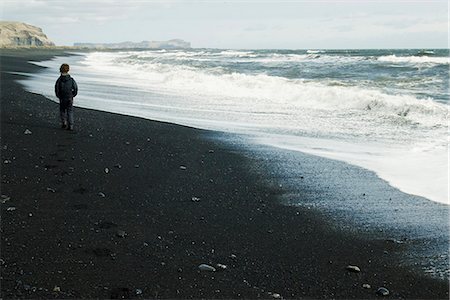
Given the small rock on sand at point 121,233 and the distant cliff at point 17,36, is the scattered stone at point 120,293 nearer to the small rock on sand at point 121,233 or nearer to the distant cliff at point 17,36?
the small rock on sand at point 121,233

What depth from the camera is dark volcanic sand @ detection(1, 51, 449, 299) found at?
4133mm

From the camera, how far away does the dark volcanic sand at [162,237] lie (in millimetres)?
4133

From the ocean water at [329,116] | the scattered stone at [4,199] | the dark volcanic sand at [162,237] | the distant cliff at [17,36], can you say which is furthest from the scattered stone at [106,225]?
the distant cliff at [17,36]

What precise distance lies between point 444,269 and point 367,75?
80.4ft

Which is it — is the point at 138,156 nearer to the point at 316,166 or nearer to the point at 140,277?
the point at 316,166

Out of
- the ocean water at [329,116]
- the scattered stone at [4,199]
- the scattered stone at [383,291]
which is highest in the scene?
the ocean water at [329,116]

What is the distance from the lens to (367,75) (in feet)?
91.7

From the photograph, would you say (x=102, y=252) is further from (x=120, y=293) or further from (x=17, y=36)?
(x=17, y=36)

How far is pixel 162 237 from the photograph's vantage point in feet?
16.8

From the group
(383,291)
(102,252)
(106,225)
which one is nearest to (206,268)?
(102,252)

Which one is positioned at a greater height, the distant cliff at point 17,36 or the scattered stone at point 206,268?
the distant cliff at point 17,36

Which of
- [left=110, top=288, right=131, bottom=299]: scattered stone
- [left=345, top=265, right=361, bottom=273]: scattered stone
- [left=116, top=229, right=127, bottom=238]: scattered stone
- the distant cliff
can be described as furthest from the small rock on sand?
the distant cliff

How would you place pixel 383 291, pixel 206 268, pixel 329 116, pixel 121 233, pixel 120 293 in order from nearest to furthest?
pixel 120 293 < pixel 383 291 < pixel 206 268 < pixel 121 233 < pixel 329 116

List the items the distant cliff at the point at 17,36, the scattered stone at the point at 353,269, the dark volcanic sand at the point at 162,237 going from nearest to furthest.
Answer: the dark volcanic sand at the point at 162,237 < the scattered stone at the point at 353,269 < the distant cliff at the point at 17,36
